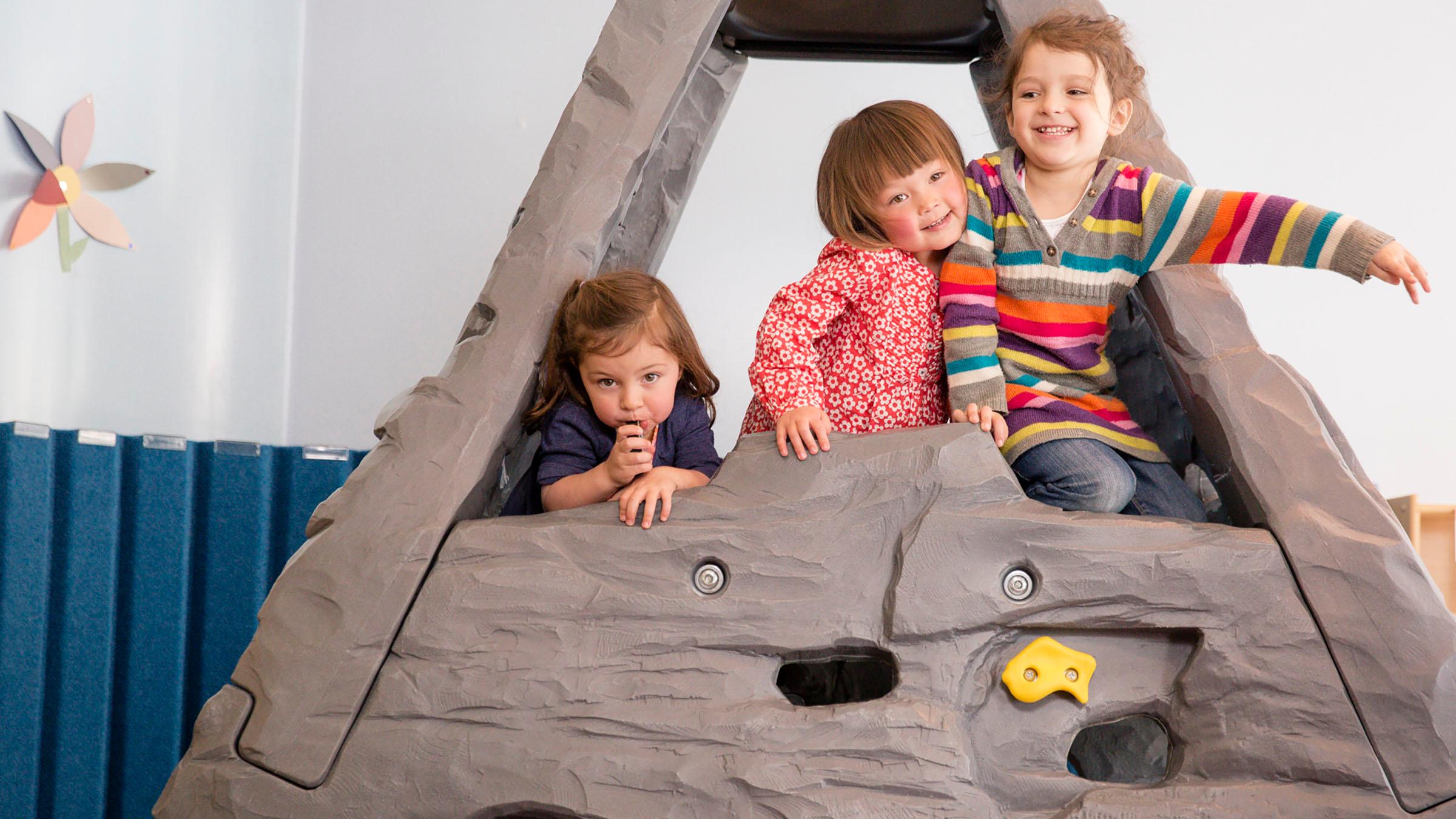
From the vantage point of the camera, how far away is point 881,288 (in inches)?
54.2

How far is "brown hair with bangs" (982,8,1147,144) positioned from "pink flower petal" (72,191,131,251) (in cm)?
165

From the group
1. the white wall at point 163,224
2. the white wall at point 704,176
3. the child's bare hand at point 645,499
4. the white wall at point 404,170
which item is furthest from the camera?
the white wall at point 404,170

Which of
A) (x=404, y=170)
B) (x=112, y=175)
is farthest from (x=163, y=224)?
(x=404, y=170)

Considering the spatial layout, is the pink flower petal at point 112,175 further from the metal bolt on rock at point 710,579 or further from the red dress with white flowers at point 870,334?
the metal bolt on rock at point 710,579

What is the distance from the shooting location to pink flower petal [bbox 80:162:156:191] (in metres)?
2.04

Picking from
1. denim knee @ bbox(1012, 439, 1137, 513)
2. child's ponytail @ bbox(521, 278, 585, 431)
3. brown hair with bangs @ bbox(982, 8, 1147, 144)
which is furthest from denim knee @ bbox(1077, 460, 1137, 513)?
child's ponytail @ bbox(521, 278, 585, 431)

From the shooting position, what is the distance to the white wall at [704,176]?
248 centimetres

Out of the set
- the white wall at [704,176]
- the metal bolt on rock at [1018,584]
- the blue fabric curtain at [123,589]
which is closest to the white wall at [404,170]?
the white wall at [704,176]

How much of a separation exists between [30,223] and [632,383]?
4.09 ft

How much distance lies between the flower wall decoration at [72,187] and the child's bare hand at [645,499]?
4.40 feet

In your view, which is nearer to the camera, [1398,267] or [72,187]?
[1398,267]

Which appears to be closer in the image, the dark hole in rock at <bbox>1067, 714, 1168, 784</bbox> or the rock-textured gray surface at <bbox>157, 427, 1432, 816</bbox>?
the rock-textured gray surface at <bbox>157, 427, 1432, 816</bbox>

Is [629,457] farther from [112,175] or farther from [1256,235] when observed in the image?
[112,175]

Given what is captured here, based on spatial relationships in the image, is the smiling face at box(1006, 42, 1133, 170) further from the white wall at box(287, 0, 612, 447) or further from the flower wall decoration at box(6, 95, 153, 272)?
the flower wall decoration at box(6, 95, 153, 272)
